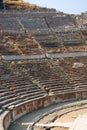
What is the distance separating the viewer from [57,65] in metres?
32.7

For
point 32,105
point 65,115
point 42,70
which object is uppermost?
point 42,70

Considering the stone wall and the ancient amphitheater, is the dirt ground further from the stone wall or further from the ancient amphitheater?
the stone wall

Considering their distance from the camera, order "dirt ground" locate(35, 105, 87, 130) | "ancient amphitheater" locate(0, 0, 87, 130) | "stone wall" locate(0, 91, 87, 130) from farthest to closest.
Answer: "ancient amphitheater" locate(0, 0, 87, 130)
"dirt ground" locate(35, 105, 87, 130)
"stone wall" locate(0, 91, 87, 130)

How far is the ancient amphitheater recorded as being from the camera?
2341 cm

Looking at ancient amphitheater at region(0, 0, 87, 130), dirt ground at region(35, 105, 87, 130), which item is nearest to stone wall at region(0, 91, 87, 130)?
ancient amphitheater at region(0, 0, 87, 130)

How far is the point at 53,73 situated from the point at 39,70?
1.19 meters

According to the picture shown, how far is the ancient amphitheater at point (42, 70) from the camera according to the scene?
2341 cm

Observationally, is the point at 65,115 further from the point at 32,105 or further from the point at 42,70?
the point at 42,70

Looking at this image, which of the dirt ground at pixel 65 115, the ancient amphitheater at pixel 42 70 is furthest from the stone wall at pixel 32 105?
the dirt ground at pixel 65 115

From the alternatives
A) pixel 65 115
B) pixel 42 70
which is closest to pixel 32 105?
pixel 65 115

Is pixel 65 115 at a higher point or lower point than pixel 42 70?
lower

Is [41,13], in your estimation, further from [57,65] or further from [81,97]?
[81,97]

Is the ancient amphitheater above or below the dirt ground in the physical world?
above

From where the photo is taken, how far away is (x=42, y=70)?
3109cm
